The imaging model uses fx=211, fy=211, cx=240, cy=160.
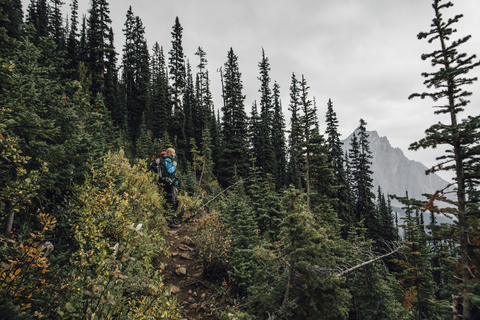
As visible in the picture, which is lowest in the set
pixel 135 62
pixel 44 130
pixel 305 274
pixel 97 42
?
pixel 305 274

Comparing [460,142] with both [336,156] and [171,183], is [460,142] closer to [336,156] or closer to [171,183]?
[171,183]

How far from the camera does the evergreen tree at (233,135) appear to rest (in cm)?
3039

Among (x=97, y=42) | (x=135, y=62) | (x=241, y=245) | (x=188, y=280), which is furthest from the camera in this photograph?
(x=135, y=62)

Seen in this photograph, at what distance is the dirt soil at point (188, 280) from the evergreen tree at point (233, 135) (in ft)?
68.8

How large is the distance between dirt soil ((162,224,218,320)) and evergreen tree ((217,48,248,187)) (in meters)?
21.0

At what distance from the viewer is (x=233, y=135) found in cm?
3256

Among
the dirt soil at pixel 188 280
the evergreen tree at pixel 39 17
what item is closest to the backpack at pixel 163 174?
the dirt soil at pixel 188 280

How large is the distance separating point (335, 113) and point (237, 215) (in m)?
29.6

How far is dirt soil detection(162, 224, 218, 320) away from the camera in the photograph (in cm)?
525

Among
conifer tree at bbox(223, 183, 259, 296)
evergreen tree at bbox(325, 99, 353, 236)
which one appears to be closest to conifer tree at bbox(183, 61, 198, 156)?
evergreen tree at bbox(325, 99, 353, 236)

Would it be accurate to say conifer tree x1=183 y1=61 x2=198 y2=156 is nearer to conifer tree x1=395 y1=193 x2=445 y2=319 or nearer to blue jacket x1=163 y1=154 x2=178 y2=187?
blue jacket x1=163 y1=154 x2=178 y2=187

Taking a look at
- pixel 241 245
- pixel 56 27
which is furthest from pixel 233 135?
pixel 56 27

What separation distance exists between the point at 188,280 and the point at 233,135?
27.4m

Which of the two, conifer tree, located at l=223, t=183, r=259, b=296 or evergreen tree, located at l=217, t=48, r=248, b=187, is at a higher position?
evergreen tree, located at l=217, t=48, r=248, b=187
